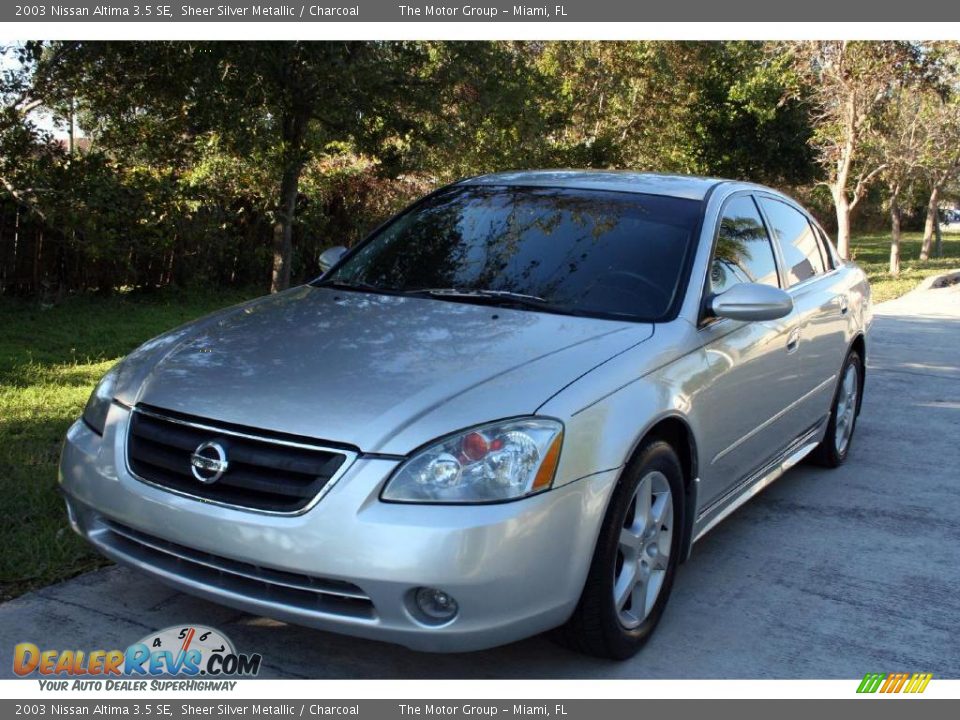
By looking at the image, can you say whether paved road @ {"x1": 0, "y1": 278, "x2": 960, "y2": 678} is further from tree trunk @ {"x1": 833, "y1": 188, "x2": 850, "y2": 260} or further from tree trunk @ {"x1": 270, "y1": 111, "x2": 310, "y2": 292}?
tree trunk @ {"x1": 833, "y1": 188, "x2": 850, "y2": 260}

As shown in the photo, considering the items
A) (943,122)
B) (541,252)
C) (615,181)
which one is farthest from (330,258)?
(943,122)

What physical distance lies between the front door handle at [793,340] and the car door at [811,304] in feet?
0.12

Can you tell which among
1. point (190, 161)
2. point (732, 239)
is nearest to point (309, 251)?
point (190, 161)

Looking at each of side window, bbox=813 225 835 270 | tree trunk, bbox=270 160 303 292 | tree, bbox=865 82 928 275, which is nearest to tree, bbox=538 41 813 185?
tree, bbox=865 82 928 275

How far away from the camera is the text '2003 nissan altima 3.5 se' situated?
298 centimetres

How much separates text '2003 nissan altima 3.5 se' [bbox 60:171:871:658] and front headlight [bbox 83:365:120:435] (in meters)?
0.01

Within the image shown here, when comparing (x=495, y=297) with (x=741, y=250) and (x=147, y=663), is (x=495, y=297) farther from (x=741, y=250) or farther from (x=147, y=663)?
(x=147, y=663)

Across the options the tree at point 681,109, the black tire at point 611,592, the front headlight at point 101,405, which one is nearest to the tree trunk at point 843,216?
the tree at point 681,109

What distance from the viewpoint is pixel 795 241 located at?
218 inches

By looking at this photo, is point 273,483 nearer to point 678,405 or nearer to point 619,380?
point 619,380

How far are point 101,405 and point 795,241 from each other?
3.67 m

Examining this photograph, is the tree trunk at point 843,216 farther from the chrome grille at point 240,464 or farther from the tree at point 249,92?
the chrome grille at point 240,464

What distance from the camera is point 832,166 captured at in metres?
23.0

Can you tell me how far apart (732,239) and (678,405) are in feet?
4.20
